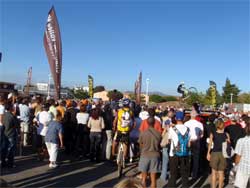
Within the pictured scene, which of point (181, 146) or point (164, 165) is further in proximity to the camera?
point (164, 165)

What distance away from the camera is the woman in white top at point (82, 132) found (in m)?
11.2

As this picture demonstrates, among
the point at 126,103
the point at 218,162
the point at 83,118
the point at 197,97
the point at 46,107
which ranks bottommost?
the point at 218,162

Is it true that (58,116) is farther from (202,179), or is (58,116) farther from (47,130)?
(202,179)

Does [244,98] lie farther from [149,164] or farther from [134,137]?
[149,164]

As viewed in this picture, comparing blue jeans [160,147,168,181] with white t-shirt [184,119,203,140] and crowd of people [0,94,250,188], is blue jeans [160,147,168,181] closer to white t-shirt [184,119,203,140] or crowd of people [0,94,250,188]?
crowd of people [0,94,250,188]

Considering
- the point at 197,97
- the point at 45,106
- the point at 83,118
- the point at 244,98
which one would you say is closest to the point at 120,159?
the point at 83,118

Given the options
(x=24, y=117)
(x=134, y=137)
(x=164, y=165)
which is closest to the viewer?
(x=164, y=165)

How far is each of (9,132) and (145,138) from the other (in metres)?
3.82

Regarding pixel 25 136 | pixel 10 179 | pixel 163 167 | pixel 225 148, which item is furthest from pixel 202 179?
pixel 25 136

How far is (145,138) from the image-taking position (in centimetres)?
745

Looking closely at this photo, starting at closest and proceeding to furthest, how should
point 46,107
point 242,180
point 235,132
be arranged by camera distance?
point 242,180
point 235,132
point 46,107

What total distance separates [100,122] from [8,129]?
8.81 ft

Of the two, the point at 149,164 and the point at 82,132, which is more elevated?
the point at 82,132

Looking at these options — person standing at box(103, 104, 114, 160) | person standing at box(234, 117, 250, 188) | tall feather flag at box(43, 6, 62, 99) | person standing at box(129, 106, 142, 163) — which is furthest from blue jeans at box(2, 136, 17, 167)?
person standing at box(234, 117, 250, 188)
